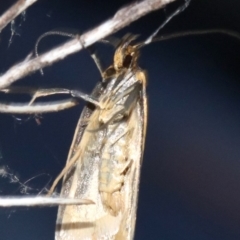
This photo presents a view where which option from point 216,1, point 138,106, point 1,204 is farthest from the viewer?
point 216,1

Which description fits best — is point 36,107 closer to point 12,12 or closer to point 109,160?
point 12,12

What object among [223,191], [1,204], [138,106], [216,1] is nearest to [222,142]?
[223,191]

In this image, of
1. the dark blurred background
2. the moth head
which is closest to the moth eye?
the moth head

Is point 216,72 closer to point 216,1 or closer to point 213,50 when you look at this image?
point 213,50

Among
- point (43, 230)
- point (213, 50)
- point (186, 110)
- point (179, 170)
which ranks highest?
point (213, 50)

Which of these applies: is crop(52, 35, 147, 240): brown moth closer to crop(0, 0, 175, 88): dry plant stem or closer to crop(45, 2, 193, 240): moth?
crop(45, 2, 193, 240): moth

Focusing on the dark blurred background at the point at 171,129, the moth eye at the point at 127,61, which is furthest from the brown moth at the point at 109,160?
the dark blurred background at the point at 171,129

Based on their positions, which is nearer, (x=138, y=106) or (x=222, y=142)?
(x=138, y=106)

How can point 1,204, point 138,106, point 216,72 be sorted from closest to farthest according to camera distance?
1. point 1,204
2. point 138,106
3. point 216,72

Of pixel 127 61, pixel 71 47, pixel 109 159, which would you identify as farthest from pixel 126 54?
pixel 71 47
